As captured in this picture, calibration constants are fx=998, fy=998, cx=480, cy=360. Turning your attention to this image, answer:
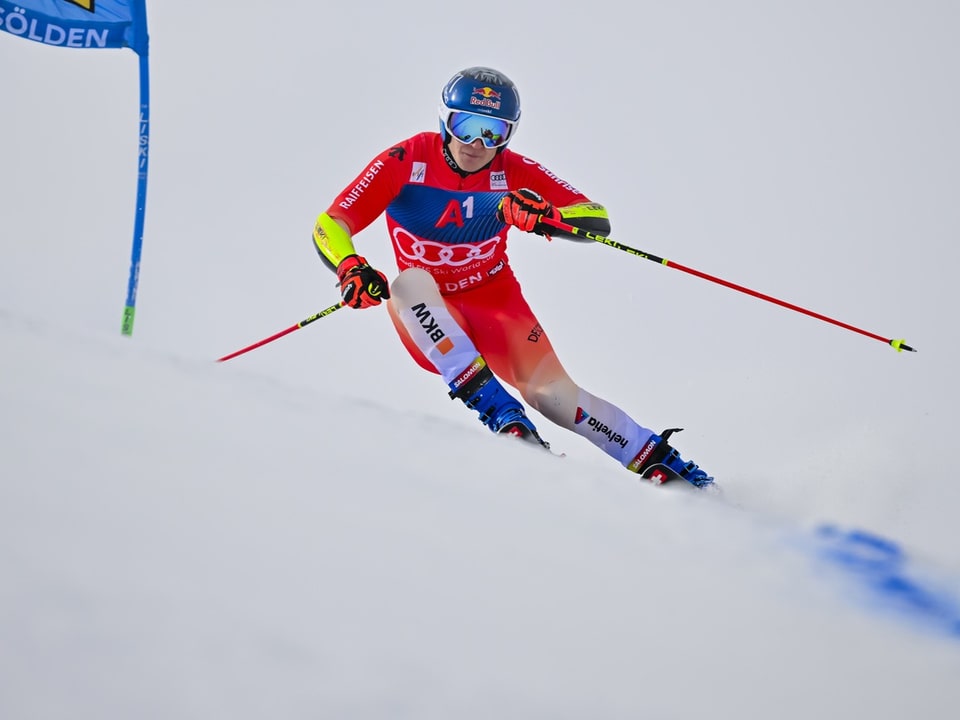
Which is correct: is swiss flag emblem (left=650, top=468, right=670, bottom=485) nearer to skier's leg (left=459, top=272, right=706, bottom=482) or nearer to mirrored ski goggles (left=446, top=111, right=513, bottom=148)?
skier's leg (left=459, top=272, right=706, bottom=482)

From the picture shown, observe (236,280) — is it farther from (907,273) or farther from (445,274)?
(907,273)

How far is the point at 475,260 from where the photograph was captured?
4.20m

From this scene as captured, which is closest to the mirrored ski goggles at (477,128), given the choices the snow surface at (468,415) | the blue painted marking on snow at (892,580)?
the snow surface at (468,415)

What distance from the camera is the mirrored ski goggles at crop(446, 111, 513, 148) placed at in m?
3.88

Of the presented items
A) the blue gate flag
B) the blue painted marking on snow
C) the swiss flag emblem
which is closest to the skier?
the swiss flag emblem

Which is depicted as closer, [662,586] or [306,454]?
[662,586]

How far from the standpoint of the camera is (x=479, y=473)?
2191 mm

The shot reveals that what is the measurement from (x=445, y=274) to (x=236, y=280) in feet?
14.0

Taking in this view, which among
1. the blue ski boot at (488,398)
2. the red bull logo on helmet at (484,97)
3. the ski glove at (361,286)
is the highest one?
the red bull logo on helmet at (484,97)

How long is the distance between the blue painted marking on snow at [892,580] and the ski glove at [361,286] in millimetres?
1819

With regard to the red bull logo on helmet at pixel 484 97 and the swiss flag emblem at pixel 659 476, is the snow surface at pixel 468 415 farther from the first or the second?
the red bull logo on helmet at pixel 484 97

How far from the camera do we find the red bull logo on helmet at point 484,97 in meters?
3.86

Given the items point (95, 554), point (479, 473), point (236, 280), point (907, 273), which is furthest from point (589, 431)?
point (236, 280)

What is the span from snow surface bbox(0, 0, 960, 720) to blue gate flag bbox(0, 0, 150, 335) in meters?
1.90
